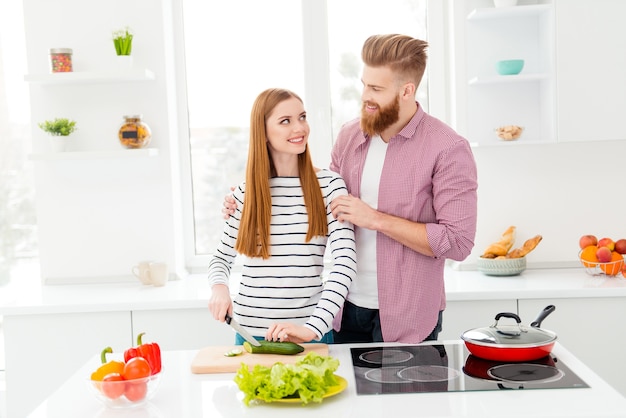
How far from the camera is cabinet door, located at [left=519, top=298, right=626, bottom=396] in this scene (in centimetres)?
297

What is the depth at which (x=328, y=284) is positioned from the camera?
2.15 metres

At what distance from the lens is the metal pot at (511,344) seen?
6.09ft

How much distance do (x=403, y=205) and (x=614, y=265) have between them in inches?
52.2

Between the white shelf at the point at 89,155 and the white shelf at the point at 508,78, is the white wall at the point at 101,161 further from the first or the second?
the white shelf at the point at 508,78

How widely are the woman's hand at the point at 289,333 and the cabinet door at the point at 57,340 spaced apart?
4.06 feet

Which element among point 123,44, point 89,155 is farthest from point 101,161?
point 123,44

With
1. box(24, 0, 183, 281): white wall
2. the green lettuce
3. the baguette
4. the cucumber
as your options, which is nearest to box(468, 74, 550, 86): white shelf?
the baguette

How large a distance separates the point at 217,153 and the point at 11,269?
1217 mm

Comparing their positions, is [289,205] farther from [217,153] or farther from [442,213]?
[217,153]

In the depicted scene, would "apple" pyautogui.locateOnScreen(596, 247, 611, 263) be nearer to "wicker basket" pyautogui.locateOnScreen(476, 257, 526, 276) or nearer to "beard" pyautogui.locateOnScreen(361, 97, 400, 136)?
"wicker basket" pyautogui.locateOnScreen(476, 257, 526, 276)

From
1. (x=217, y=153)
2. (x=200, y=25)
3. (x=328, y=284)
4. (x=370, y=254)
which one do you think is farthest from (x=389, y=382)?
(x=200, y=25)

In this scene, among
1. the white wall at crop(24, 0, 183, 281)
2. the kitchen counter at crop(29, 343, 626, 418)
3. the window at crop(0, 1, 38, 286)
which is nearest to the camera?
the kitchen counter at crop(29, 343, 626, 418)

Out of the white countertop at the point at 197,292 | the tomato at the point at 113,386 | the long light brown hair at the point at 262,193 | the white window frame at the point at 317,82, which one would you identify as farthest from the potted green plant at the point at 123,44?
the tomato at the point at 113,386

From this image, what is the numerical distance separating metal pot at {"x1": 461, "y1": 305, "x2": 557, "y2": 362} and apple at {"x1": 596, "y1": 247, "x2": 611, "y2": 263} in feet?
4.49
